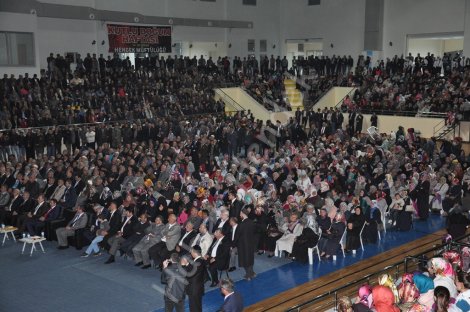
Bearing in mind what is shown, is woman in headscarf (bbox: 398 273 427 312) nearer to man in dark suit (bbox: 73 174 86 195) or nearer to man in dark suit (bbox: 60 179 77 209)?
man in dark suit (bbox: 60 179 77 209)

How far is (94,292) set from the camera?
424 inches

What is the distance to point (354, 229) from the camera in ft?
41.6

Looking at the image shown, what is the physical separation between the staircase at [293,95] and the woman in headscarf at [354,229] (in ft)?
71.3

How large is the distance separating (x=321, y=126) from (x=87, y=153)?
505 inches

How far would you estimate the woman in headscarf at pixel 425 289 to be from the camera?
7168mm

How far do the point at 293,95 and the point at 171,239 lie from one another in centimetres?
2446

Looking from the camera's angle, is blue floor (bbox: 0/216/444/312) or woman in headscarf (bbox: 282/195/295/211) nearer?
blue floor (bbox: 0/216/444/312)

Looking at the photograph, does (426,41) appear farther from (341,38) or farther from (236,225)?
(236,225)

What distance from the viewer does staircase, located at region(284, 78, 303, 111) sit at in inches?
1361

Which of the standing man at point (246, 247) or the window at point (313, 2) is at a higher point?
the window at point (313, 2)

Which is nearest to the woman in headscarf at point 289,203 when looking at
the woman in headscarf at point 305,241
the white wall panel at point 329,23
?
the woman in headscarf at point 305,241

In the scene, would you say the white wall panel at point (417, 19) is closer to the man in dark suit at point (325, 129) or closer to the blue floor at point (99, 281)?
the man in dark suit at point (325, 129)

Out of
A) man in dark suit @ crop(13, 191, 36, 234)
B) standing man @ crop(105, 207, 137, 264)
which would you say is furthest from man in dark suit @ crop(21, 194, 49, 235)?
standing man @ crop(105, 207, 137, 264)

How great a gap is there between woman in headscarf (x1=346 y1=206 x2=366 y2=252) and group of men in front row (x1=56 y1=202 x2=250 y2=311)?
2.55 metres
